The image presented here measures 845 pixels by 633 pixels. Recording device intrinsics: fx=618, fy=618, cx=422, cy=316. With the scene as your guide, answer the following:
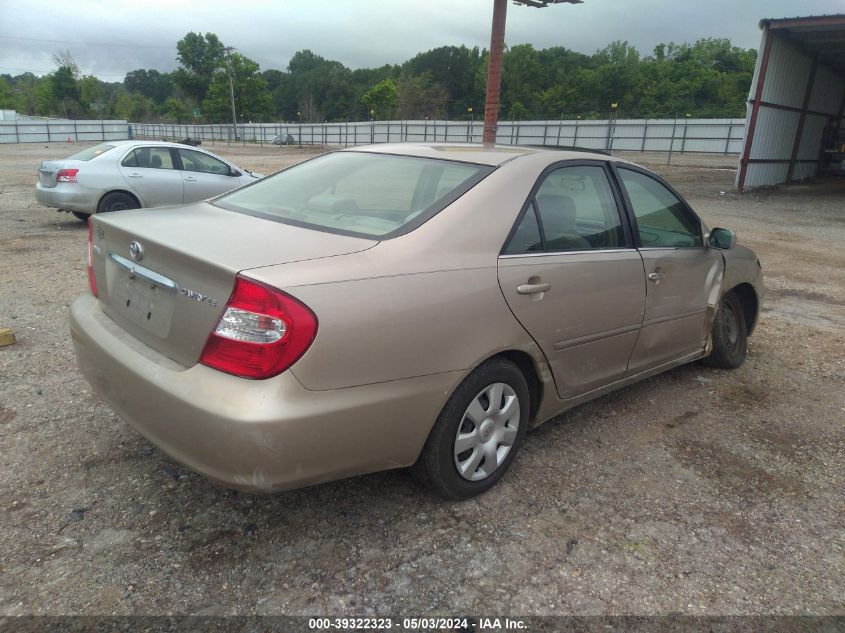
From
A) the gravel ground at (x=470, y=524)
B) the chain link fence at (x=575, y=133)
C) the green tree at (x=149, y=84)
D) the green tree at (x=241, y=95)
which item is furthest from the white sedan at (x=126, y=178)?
the green tree at (x=149, y=84)

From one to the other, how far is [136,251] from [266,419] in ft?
3.28

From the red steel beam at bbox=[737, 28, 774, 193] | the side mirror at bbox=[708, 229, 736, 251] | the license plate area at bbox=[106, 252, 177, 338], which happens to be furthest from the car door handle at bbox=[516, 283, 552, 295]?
the red steel beam at bbox=[737, 28, 774, 193]

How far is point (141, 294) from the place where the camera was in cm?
249

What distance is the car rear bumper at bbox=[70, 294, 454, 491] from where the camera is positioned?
2047 millimetres

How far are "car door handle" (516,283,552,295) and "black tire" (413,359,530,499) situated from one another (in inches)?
12.4

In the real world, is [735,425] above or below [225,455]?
below

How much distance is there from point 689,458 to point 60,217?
1103cm

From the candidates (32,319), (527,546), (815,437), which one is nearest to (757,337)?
(815,437)

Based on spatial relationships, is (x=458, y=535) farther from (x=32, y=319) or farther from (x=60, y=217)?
(x=60, y=217)

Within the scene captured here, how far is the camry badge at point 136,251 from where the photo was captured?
2471mm

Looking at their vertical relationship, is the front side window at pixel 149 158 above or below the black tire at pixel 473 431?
above

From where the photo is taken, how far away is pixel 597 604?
2.22 m

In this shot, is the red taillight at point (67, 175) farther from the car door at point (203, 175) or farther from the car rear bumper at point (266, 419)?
the car rear bumper at point (266, 419)

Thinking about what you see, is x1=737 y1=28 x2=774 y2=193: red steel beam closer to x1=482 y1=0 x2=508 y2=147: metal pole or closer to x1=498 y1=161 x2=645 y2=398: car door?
x1=482 y1=0 x2=508 y2=147: metal pole
